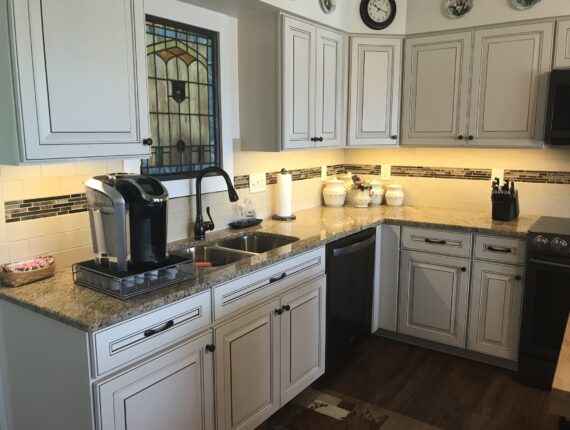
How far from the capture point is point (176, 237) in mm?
2566

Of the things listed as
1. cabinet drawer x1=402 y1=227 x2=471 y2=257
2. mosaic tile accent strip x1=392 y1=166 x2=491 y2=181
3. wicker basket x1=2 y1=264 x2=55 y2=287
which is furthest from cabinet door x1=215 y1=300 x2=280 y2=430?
mosaic tile accent strip x1=392 y1=166 x2=491 y2=181

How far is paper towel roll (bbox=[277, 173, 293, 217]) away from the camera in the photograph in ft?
10.2

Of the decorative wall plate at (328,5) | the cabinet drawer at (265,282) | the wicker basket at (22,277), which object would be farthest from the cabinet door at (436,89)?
the wicker basket at (22,277)

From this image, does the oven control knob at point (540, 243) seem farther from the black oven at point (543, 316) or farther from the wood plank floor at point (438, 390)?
the wood plank floor at point (438, 390)

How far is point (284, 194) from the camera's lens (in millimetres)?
3123

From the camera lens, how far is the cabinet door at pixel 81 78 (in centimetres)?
157

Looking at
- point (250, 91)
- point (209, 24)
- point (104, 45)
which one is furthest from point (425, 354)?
point (104, 45)

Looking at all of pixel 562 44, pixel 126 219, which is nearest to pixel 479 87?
pixel 562 44

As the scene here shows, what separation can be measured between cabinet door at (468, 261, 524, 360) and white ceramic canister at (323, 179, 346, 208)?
1.10 meters

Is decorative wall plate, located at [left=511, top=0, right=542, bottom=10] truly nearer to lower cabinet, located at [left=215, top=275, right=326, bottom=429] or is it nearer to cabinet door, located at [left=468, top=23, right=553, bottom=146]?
cabinet door, located at [left=468, top=23, right=553, bottom=146]

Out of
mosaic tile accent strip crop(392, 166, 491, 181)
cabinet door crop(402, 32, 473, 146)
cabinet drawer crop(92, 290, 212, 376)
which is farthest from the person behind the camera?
mosaic tile accent strip crop(392, 166, 491, 181)

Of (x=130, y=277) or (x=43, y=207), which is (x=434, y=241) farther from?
(x=43, y=207)

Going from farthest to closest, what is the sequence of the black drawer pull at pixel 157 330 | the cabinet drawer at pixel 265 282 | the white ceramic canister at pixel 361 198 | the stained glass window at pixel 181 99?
1. the white ceramic canister at pixel 361 198
2. the stained glass window at pixel 181 99
3. the cabinet drawer at pixel 265 282
4. the black drawer pull at pixel 157 330

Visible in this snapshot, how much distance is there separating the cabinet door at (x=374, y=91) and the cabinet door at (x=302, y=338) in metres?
1.28
